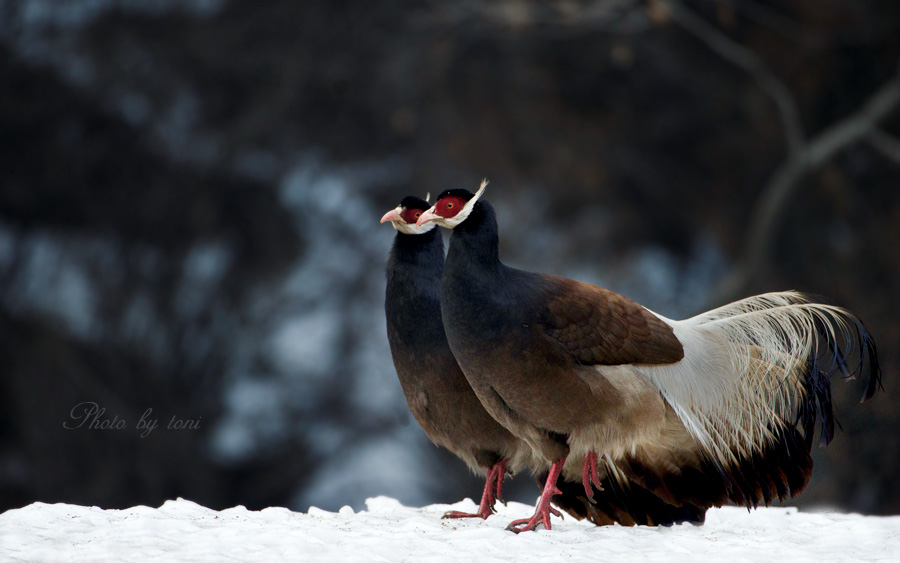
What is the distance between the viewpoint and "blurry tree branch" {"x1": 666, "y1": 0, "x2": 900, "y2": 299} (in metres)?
8.08

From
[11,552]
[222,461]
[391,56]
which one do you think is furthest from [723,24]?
[11,552]

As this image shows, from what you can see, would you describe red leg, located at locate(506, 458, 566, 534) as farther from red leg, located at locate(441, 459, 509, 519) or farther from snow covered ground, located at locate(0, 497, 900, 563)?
red leg, located at locate(441, 459, 509, 519)

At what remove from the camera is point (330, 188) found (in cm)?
879

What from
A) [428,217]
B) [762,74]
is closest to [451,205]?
[428,217]

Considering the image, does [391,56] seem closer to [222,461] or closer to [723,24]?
[723,24]

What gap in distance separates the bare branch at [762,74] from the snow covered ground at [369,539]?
15.9ft

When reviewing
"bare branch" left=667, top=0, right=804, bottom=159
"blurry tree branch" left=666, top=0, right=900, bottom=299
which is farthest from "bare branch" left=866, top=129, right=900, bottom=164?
"bare branch" left=667, top=0, right=804, bottom=159

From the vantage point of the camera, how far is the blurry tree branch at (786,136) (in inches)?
318

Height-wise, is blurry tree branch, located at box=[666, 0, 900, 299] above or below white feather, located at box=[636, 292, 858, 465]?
above

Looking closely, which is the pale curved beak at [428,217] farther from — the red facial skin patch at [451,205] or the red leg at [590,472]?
the red leg at [590,472]

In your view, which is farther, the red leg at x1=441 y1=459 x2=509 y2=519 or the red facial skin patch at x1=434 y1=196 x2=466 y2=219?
the red leg at x1=441 y1=459 x2=509 y2=519

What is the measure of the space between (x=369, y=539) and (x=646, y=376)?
111 centimetres

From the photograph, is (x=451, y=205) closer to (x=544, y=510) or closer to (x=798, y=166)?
(x=544, y=510)

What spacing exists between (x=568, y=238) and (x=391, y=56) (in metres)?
2.15
